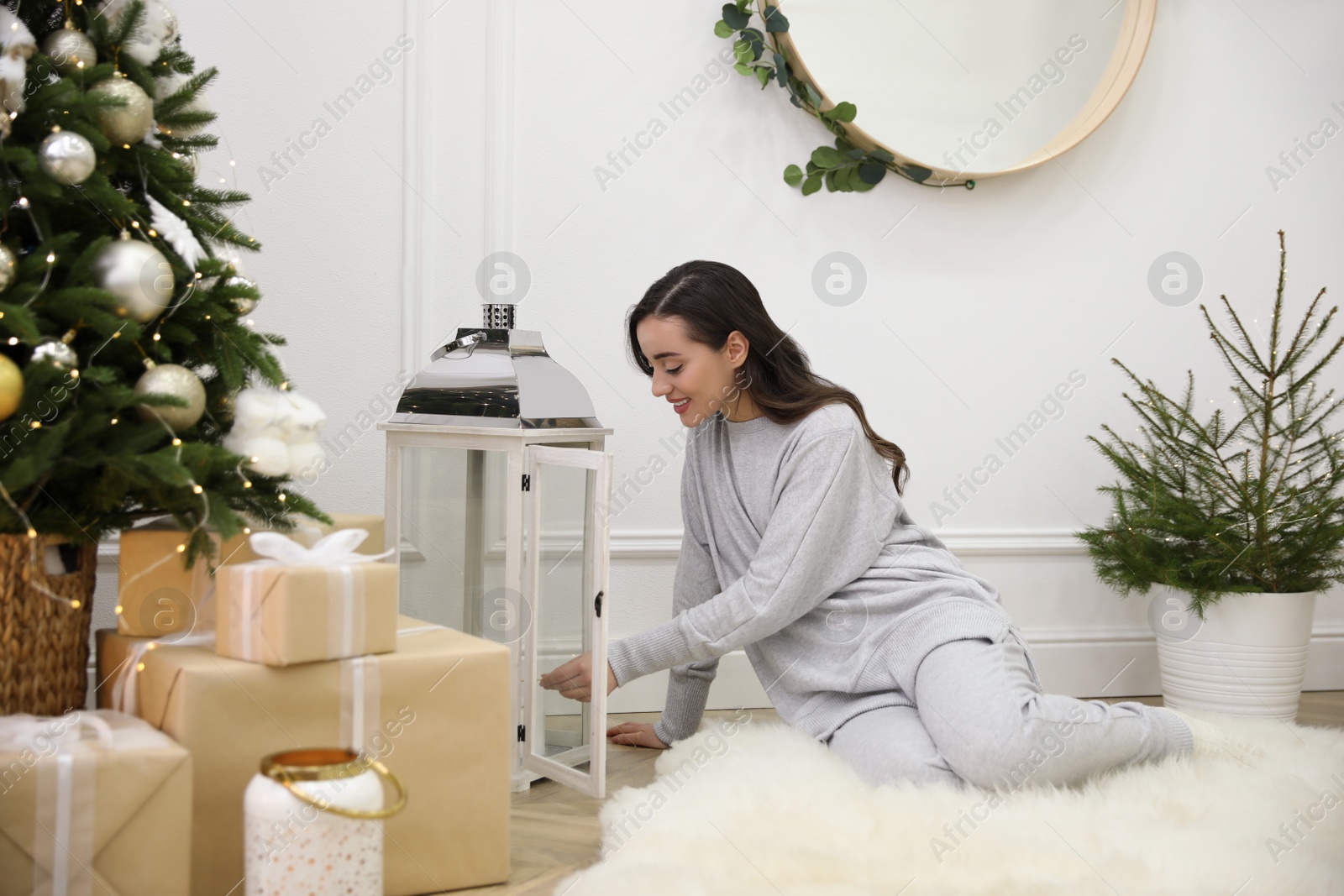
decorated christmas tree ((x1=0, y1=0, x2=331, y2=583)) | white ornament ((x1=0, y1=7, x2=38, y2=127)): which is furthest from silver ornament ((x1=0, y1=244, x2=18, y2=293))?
white ornament ((x1=0, y1=7, x2=38, y2=127))

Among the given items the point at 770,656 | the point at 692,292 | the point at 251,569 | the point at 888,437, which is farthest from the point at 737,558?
the point at 251,569

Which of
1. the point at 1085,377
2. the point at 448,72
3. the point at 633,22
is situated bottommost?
the point at 1085,377

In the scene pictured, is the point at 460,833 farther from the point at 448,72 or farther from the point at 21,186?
the point at 448,72

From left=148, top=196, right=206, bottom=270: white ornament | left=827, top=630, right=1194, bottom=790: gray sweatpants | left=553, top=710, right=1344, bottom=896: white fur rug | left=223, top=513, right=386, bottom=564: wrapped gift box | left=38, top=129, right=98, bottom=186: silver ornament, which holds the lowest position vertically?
left=553, top=710, right=1344, bottom=896: white fur rug

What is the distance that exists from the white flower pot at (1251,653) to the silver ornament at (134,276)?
1.91 m

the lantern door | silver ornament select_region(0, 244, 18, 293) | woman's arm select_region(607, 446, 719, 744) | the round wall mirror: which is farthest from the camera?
the round wall mirror

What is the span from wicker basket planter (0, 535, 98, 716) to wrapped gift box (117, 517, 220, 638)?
5cm

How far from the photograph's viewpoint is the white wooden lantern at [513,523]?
5.26ft

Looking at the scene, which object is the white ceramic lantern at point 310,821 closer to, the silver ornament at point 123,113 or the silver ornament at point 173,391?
the silver ornament at point 173,391

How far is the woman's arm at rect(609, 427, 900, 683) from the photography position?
5.25ft

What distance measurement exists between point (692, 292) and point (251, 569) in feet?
2.71

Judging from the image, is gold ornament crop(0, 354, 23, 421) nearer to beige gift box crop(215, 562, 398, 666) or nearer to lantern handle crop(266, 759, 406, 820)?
beige gift box crop(215, 562, 398, 666)

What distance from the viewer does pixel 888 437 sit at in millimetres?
A: 2289

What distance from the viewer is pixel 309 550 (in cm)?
119
